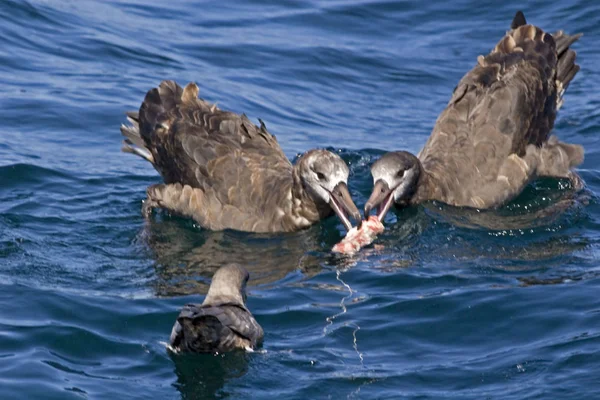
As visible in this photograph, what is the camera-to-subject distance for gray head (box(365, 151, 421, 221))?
11.1m

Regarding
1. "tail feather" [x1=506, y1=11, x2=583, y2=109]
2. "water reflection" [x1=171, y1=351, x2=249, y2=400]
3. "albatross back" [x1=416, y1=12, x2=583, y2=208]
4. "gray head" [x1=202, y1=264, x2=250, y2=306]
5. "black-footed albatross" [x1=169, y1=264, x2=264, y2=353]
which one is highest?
"tail feather" [x1=506, y1=11, x2=583, y2=109]

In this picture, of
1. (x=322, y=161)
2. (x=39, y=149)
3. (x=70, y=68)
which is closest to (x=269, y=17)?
(x=70, y=68)

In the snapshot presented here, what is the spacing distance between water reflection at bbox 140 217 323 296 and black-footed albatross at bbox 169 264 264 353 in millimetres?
1386

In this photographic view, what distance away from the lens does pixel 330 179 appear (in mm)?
10672

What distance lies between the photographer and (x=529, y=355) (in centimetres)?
805

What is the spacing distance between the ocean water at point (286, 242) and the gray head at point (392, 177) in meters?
0.27

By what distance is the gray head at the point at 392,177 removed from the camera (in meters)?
11.1

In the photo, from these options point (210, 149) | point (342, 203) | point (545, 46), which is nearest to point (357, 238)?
point (342, 203)

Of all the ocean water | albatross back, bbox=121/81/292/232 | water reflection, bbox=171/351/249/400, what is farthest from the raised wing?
water reflection, bbox=171/351/249/400

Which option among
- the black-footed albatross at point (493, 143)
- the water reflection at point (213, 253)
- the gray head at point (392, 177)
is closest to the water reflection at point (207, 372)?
the water reflection at point (213, 253)

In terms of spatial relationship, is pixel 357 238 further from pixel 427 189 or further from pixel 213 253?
pixel 427 189

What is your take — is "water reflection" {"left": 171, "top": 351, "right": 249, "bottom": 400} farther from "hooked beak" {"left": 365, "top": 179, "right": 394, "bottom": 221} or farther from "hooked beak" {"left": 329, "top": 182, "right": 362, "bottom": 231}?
"hooked beak" {"left": 365, "top": 179, "right": 394, "bottom": 221}

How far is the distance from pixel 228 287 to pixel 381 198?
9.49 feet

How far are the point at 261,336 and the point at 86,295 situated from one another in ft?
5.58
